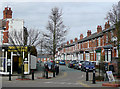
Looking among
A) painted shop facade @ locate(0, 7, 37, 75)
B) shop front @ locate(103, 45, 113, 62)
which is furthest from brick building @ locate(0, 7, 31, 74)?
shop front @ locate(103, 45, 113, 62)

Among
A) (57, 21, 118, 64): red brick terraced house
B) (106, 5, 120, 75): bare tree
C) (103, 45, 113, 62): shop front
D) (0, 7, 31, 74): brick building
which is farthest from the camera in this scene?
(103, 45, 113, 62): shop front

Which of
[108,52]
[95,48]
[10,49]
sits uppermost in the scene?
[95,48]

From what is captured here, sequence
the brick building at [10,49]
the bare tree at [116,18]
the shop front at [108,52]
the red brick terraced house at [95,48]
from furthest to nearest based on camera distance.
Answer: the shop front at [108,52], the red brick terraced house at [95,48], the brick building at [10,49], the bare tree at [116,18]

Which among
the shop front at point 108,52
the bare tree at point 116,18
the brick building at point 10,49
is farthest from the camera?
the shop front at point 108,52

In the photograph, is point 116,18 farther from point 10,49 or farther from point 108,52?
point 108,52

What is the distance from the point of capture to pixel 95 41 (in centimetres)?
5262

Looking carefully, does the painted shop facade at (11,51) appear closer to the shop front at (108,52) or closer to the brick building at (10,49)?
the brick building at (10,49)

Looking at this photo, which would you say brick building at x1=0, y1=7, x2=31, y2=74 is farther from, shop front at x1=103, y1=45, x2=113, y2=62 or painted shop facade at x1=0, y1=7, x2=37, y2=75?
shop front at x1=103, y1=45, x2=113, y2=62

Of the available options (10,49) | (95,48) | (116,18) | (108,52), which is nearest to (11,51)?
(10,49)

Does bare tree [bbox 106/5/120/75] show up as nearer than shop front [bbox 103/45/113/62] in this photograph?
Yes

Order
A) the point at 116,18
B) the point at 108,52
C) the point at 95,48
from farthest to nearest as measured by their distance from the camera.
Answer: the point at 95,48 → the point at 108,52 → the point at 116,18

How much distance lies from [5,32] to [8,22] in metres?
1.81

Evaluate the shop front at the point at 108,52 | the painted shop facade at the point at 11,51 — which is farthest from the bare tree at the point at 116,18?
the shop front at the point at 108,52

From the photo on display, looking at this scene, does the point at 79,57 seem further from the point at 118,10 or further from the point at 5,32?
the point at 118,10
